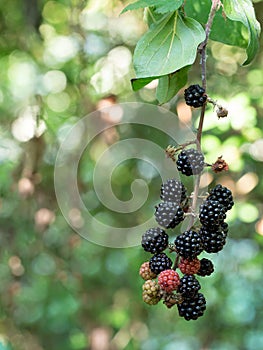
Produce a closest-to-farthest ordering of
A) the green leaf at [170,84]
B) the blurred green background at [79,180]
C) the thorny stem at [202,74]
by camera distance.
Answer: the thorny stem at [202,74] → the green leaf at [170,84] → the blurred green background at [79,180]

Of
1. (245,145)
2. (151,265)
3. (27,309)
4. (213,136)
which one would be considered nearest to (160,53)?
(151,265)

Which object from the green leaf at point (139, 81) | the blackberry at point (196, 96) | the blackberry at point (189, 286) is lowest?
the blackberry at point (189, 286)

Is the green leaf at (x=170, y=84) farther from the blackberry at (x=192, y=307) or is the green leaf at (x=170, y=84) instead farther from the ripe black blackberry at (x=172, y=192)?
the blackberry at (x=192, y=307)

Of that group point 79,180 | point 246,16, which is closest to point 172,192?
point 246,16

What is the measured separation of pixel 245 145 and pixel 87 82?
1.96ft

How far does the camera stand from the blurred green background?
221 cm

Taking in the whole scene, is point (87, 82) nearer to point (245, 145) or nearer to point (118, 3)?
point (118, 3)

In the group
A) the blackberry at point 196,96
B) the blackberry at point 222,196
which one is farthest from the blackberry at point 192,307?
the blackberry at point 196,96

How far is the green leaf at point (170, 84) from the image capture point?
2.60 ft

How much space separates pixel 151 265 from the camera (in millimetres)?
756

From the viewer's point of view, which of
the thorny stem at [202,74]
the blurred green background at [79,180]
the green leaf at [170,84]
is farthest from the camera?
the blurred green background at [79,180]

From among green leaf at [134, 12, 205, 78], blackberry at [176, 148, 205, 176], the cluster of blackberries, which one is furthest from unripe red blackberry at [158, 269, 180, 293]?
green leaf at [134, 12, 205, 78]

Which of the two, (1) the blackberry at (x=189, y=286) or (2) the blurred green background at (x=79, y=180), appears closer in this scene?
(1) the blackberry at (x=189, y=286)

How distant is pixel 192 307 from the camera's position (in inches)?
29.4
